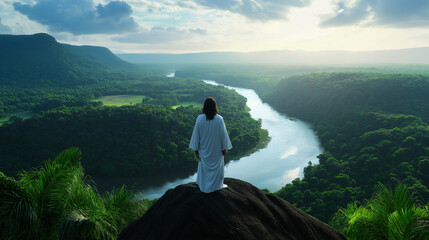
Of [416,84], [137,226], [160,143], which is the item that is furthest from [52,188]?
[416,84]

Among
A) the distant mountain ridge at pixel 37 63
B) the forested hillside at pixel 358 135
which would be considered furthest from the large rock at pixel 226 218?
the distant mountain ridge at pixel 37 63

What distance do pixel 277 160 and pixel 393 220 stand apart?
1602 inches

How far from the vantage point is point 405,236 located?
5238 mm

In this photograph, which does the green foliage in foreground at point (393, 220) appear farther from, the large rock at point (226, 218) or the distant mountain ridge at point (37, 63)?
the distant mountain ridge at point (37, 63)

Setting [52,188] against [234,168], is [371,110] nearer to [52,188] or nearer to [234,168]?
[234,168]

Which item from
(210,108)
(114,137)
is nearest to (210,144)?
(210,108)

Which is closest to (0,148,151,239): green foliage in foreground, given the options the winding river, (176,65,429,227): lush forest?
(176,65,429,227): lush forest

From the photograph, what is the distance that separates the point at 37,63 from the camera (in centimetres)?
14512

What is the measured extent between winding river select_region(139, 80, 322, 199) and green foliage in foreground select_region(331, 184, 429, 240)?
30.5 meters

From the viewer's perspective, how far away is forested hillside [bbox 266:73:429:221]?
31.3m

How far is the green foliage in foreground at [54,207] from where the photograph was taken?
17.0ft

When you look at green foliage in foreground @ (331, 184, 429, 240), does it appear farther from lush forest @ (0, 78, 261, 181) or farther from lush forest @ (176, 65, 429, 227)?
lush forest @ (0, 78, 261, 181)

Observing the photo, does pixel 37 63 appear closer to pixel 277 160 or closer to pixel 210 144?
pixel 277 160

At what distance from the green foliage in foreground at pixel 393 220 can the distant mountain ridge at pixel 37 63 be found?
15037 centimetres
